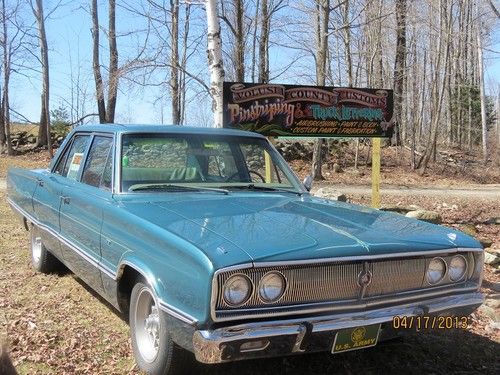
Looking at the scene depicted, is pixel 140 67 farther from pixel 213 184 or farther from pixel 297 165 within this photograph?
pixel 213 184

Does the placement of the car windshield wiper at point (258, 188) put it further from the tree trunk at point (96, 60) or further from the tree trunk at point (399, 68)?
the tree trunk at point (399, 68)

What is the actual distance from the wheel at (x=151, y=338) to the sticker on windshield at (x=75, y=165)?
192cm

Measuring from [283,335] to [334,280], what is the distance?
447mm

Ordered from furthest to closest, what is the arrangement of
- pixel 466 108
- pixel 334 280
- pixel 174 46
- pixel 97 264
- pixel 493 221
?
pixel 466 108 → pixel 174 46 → pixel 493 221 → pixel 97 264 → pixel 334 280

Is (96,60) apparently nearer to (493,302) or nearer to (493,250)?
(493,250)

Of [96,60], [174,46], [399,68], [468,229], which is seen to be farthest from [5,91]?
[468,229]

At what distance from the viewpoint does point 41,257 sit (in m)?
5.79

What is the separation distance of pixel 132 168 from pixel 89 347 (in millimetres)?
1380

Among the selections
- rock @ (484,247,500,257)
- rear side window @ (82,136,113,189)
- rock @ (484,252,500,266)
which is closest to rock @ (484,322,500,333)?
rock @ (484,252,500,266)

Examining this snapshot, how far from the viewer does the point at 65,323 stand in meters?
4.47

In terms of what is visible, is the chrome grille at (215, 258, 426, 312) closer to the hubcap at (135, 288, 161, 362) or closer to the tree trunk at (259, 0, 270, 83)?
the hubcap at (135, 288, 161, 362)

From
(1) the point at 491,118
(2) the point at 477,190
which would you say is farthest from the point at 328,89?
(1) the point at 491,118

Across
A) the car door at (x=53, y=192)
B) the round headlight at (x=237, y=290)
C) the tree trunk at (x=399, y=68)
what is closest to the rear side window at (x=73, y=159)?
the car door at (x=53, y=192)
